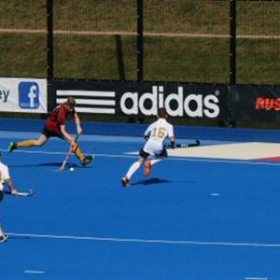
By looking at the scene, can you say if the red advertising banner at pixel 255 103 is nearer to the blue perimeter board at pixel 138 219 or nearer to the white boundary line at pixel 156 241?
the blue perimeter board at pixel 138 219

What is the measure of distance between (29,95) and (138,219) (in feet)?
53.7

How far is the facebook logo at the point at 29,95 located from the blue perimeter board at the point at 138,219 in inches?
148

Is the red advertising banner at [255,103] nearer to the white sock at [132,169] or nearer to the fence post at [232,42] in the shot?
the fence post at [232,42]

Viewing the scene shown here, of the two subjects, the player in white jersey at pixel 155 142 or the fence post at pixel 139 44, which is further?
the fence post at pixel 139 44

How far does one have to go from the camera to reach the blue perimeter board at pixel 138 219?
22.0 m

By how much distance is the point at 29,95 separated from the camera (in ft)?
140

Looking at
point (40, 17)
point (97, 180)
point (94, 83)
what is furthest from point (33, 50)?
point (97, 180)

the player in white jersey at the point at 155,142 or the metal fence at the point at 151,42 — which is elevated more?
the metal fence at the point at 151,42

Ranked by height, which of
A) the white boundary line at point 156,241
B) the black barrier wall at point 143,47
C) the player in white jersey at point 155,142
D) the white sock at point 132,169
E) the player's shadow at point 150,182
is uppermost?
the black barrier wall at point 143,47

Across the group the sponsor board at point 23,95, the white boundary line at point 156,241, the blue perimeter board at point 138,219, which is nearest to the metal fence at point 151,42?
the sponsor board at point 23,95

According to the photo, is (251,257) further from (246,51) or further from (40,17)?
(40,17)

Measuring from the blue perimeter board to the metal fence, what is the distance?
6828 millimetres

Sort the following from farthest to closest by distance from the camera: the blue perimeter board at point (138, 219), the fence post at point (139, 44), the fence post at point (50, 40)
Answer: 1. the fence post at point (50, 40)
2. the fence post at point (139, 44)
3. the blue perimeter board at point (138, 219)

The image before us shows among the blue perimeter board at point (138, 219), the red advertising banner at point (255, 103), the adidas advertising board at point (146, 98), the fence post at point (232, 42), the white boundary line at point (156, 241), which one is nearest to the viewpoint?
the blue perimeter board at point (138, 219)
